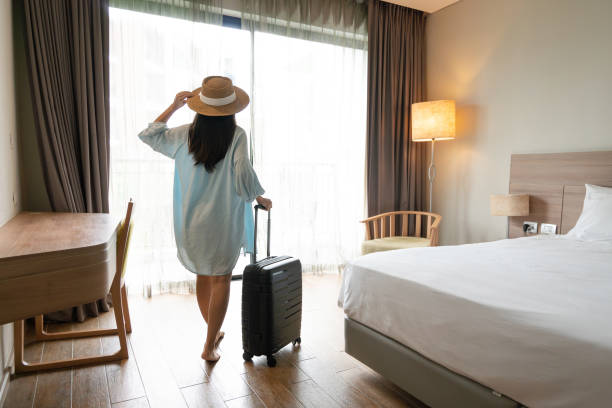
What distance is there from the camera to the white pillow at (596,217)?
2.48 meters

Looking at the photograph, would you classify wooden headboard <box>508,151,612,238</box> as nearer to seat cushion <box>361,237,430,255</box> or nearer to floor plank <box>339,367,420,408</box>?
seat cushion <box>361,237,430,255</box>

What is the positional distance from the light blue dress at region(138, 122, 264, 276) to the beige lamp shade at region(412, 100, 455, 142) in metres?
2.24

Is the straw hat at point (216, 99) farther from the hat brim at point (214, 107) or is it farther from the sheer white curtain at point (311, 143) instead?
the sheer white curtain at point (311, 143)

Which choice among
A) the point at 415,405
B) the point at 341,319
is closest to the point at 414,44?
the point at 341,319

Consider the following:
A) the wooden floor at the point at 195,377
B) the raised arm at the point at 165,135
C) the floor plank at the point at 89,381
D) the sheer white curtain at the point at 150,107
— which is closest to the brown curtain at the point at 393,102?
the sheer white curtain at the point at 150,107

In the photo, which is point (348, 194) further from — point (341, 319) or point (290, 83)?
point (341, 319)

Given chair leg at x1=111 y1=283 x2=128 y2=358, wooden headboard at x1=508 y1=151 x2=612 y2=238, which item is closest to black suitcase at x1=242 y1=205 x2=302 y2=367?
chair leg at x1=111 y1=283 x2=128 y2=358

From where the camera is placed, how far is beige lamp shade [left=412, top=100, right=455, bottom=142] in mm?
3848

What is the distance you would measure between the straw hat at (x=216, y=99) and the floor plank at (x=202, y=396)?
1.38 meters

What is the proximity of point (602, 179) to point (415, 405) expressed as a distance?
2.12 m

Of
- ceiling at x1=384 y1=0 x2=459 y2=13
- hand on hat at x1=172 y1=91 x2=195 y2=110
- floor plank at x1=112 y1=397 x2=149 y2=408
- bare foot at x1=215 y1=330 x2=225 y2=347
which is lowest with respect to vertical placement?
floor plank at x1=112 y1=397 x2=149 y2=408

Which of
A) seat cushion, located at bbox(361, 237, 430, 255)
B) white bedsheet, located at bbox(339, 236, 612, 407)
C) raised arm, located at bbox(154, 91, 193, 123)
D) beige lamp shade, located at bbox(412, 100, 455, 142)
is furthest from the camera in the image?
beige lamp shade, located at bbox(412, 100, 455, 142)

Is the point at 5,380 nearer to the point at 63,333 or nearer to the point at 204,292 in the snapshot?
the point at 63,333

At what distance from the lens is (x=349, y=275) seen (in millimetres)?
2182
